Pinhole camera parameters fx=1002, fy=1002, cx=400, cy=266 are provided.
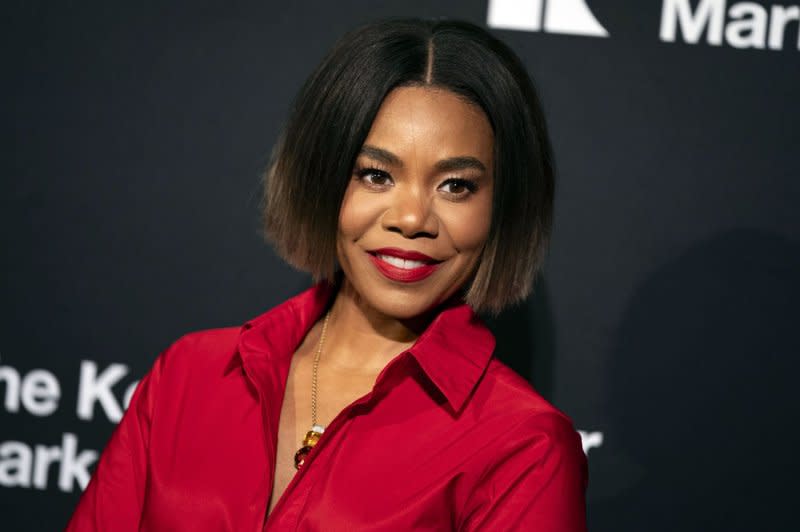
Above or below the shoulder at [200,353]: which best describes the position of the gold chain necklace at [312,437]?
below

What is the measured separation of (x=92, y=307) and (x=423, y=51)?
1127 millimetres

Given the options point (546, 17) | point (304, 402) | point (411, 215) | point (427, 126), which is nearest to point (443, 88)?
point (427, 126)

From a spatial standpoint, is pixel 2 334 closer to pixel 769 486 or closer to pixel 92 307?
pixel 92 307

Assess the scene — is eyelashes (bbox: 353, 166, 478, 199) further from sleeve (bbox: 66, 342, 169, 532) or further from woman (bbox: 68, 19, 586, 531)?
sleeve (bbox: 66, 342, 169, 532)

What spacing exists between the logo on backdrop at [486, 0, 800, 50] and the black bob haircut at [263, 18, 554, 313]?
1.85 feet

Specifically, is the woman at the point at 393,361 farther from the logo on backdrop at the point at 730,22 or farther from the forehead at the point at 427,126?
the logo on backdrop at the point at 730,22

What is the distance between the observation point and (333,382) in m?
1.56

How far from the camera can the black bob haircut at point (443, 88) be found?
142 centimetres

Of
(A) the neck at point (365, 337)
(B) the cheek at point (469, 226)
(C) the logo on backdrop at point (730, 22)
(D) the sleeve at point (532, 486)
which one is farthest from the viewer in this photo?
(C) the logo on backdrop at point (730, 22)

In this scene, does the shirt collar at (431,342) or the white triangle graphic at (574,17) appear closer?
the shirt collar at (431,342)

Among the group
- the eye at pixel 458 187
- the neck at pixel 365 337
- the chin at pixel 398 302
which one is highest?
the eye at pixel 458 187

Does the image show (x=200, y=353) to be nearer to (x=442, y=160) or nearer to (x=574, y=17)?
(x=442, y=160)

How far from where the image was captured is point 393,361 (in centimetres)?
145

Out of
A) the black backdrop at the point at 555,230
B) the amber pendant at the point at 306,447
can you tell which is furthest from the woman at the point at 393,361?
the black backdrop at the point at 555,230
